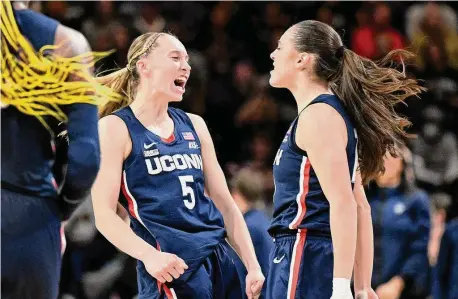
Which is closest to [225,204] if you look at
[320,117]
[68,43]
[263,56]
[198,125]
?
[198,125]

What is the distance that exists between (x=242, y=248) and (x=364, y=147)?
0.79 meters

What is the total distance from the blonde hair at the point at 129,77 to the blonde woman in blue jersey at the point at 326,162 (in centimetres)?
68

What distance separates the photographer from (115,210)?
427 cm

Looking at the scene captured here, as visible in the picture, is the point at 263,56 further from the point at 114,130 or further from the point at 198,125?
the point at 114,130

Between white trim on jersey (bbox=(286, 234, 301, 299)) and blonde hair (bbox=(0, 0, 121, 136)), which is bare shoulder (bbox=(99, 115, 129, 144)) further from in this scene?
blonde hair (bbox=(0, 0, 121, 136))

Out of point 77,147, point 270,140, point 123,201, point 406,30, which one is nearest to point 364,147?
point 123,201

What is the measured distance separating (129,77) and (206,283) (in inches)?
45.6

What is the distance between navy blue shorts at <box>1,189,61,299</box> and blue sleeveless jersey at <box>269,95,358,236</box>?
1306mm

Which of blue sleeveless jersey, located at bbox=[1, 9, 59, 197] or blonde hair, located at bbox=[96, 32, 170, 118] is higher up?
blue sleeveless jersey, located at bbox=[1, 9, 59, 197]

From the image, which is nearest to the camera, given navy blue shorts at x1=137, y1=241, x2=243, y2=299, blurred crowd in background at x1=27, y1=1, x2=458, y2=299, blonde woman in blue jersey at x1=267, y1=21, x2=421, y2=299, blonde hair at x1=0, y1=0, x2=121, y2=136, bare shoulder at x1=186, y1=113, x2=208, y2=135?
blonde hair at x1=0, y1=0, x2=121, y2=136

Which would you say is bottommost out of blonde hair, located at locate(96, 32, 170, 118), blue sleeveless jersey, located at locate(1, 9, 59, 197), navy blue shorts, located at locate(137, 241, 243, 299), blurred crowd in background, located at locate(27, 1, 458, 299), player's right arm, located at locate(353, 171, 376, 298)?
blurred crowd in background, located at locate(27, 1, 458, 299)

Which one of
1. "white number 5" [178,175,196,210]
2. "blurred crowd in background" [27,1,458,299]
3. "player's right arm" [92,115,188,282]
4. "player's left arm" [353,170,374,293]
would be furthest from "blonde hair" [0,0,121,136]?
"blurred crowd in background" [27,1,458,299]

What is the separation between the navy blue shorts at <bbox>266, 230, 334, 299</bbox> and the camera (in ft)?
13.2

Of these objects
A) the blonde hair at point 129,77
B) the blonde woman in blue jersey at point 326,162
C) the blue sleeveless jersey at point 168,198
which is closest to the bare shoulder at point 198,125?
the blue sleeveless jersey at point 168,198
